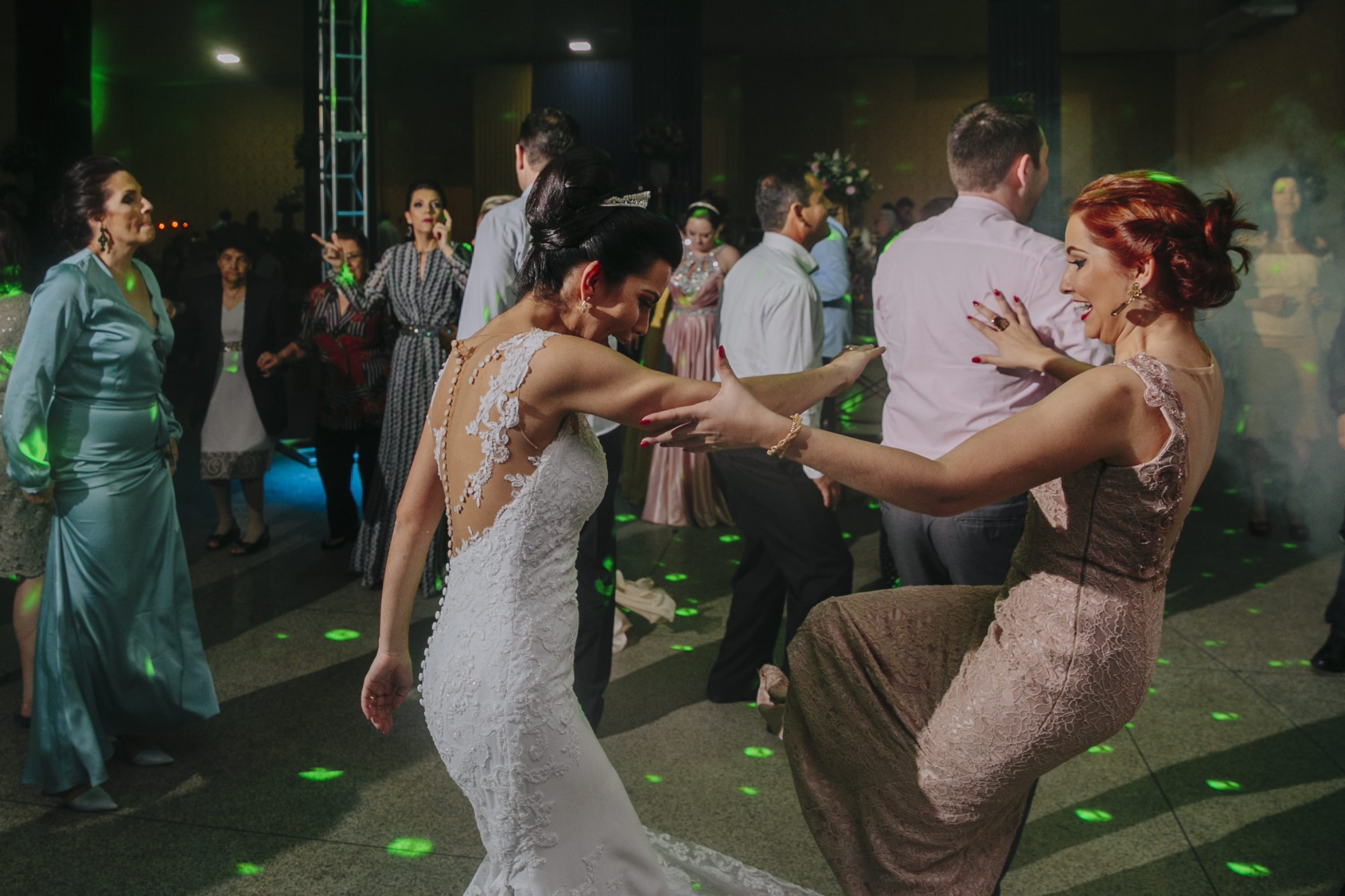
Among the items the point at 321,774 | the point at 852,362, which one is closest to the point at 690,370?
the point at 321,774

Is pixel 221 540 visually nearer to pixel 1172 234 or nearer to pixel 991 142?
pixel 991 142

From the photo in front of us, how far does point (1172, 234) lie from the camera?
1.64 metres

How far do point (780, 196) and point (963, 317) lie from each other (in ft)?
3.39

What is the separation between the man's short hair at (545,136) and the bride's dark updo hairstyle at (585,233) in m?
1.26

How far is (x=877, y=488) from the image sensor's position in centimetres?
151

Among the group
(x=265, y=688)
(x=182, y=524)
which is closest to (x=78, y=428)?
(x=265, y=688)

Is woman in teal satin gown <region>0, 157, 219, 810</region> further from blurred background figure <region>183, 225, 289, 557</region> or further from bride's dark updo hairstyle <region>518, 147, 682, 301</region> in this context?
blurred background figure <region>183, 225, 289, 557</region>

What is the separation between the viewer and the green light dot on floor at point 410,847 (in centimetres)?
248

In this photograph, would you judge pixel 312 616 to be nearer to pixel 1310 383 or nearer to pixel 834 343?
pixel 834 343

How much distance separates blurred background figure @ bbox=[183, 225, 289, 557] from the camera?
5.02 meters

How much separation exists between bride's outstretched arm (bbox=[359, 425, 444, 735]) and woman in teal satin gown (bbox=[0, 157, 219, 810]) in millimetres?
1290

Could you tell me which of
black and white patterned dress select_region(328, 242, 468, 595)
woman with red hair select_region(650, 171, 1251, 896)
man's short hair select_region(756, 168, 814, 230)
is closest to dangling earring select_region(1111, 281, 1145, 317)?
woman with red hair select_region(650, 171, 1251, 896)

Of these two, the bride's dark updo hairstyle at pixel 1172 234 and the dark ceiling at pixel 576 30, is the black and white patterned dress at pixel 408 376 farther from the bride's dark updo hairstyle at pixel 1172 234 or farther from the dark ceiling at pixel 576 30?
the dark ceiling at pixel 576 30

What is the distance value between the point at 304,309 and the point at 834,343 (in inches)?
108
